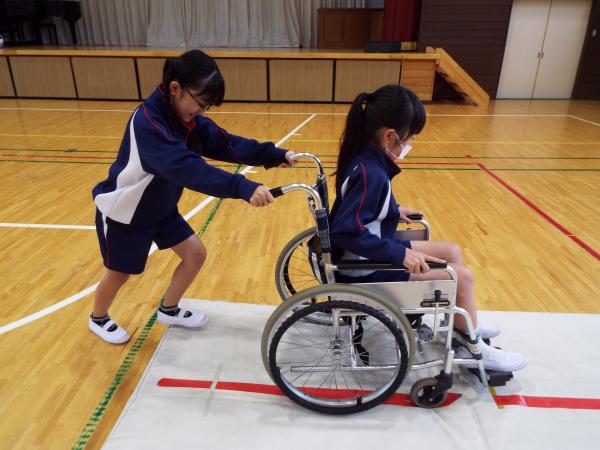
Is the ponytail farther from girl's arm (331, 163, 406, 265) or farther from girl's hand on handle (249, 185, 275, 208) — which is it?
girl's hand on handle (249, 185, 275, 208)

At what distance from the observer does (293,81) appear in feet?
22.7

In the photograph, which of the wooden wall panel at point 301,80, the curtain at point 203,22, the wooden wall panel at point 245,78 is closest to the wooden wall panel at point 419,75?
the wooden wall panel at point 301,80

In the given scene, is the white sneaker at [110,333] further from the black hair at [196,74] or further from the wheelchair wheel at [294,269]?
the black hair at [196,74]

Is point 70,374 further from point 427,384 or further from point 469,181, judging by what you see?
point 469,181

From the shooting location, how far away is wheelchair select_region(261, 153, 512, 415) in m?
1.22

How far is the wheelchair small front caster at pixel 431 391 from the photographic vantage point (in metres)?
1.33

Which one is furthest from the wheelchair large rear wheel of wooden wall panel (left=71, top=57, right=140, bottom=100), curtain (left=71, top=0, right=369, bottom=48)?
curtain (left=71, top=0, right=369, bottom=48)

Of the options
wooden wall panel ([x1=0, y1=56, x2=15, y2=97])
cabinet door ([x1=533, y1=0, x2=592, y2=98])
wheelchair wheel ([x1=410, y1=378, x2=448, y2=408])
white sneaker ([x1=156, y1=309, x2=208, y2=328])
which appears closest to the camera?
wheelchair wheel ([x1=410, y1=378, x2=448, y2=408])

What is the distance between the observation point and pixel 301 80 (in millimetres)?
6906

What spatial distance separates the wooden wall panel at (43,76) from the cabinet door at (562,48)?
26.3 ft

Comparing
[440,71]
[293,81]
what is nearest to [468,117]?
[440,71]

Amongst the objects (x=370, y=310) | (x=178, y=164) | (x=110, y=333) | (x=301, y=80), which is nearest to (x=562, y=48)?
(x=301, y=80)

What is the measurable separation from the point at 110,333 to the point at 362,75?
20.0 feet

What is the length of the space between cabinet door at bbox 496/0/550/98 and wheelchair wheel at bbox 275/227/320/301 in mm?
6990
